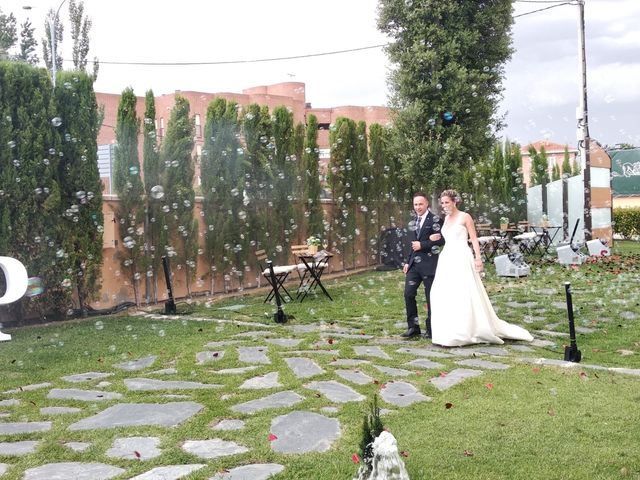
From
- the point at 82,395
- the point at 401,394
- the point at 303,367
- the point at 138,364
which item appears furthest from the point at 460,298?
the point at 82,395

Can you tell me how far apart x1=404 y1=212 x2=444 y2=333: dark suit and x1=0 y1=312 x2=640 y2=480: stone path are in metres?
0.45

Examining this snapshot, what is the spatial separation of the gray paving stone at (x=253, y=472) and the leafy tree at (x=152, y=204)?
28.8ft

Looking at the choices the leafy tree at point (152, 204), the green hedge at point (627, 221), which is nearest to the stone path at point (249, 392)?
the leafy tree at point (152, 204)

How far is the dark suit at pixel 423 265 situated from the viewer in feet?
27.4

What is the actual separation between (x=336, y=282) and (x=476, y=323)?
750cm

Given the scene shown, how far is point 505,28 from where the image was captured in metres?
18.2

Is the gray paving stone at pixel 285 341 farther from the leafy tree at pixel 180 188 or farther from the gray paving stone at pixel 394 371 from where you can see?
the leafy tree at pixel 180 188

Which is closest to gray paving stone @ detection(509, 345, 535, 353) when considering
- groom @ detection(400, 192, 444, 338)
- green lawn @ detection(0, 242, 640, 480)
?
green lawn @ detection(0, 242, 640, 480)

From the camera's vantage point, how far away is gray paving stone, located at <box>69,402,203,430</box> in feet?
15.7

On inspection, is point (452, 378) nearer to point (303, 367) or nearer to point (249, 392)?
point (303, 367)

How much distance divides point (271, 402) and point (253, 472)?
1.45m

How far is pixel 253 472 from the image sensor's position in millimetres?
3805

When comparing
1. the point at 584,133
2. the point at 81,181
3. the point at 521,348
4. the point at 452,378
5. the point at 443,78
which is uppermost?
the point at 443,78

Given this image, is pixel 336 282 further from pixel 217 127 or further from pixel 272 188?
pixel 217 127
